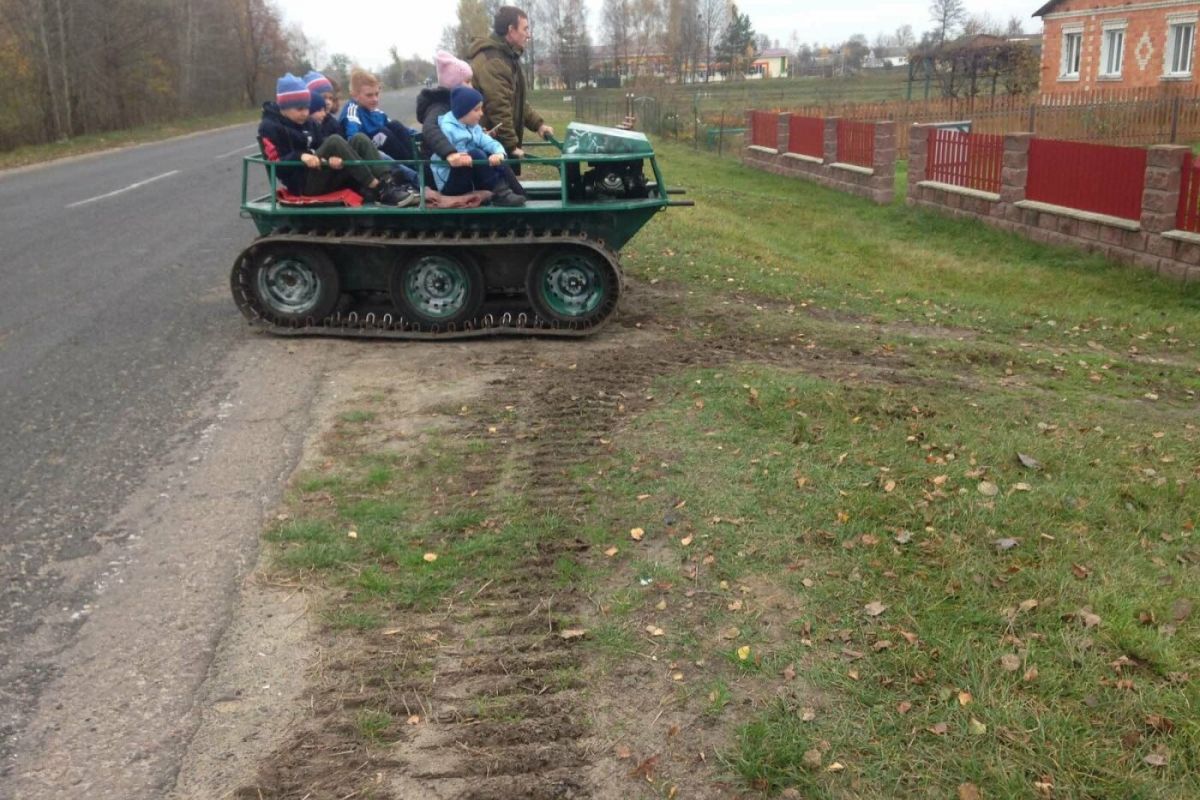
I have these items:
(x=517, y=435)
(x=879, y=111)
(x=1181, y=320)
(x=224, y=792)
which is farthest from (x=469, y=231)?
(x=879, y=111)

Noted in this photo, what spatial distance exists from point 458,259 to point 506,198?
2.13 ft

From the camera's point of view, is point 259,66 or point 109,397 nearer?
point 109,397

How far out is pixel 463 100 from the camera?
8.51 meters

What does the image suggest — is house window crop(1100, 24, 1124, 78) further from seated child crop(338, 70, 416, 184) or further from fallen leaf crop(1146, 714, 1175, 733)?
fallen leaf crop(1146, 714, 1175, 733)

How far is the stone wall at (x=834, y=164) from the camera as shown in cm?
2047

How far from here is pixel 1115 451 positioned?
20.7 ft

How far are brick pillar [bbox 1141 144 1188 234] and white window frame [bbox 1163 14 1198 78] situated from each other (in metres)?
29.4

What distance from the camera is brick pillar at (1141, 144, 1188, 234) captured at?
41.4 ft

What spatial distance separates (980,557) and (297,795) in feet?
10.3

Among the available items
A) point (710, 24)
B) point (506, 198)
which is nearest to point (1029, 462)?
point (506, 198)

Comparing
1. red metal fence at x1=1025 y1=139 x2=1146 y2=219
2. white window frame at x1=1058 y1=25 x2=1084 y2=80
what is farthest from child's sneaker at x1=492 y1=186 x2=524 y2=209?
white window frame at x1=1058 y1=25 x2=1084 y2=80

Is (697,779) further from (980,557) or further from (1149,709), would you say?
(980,557)

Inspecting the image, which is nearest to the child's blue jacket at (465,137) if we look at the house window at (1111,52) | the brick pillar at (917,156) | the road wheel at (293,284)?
the road wheel at (293,284)

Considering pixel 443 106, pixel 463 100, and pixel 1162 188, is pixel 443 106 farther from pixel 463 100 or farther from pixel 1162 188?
pixel 1162 188
